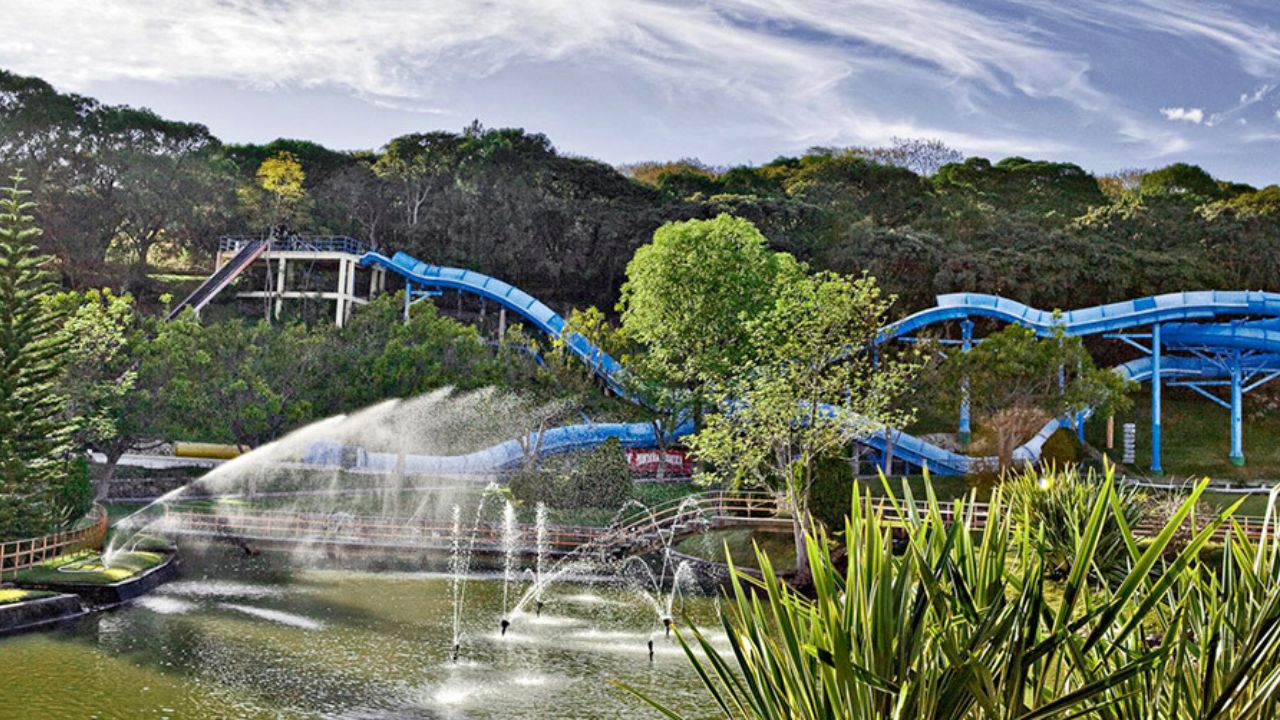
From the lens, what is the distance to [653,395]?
139 ft

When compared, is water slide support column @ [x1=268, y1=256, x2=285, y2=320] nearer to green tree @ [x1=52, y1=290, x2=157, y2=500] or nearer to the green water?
green tree @ [x1=52, y1=290, x2=157, y2=500]

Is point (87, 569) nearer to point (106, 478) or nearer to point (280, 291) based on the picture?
point (106, 478)

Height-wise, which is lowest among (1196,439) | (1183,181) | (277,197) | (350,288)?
(1196,439)

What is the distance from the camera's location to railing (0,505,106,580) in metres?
22.8

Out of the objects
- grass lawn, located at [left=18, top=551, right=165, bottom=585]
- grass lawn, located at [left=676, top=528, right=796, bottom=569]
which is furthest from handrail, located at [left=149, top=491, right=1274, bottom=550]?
grass lawn, located at [left=18, top=551, right=165, bottom=585]

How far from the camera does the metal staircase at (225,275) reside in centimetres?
5128

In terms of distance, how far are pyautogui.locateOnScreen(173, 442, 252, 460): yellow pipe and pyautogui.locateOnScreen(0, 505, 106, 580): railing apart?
1690 cm

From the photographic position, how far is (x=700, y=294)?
1623 inches

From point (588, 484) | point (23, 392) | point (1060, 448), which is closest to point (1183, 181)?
point (1060, 448)

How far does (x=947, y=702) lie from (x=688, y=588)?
75.7 ft

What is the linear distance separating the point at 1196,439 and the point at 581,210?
34.7 meters

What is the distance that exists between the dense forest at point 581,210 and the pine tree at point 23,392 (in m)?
32.6

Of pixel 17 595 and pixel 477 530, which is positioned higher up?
pixel 477 530

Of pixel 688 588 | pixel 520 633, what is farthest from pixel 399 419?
pixel 520 633
